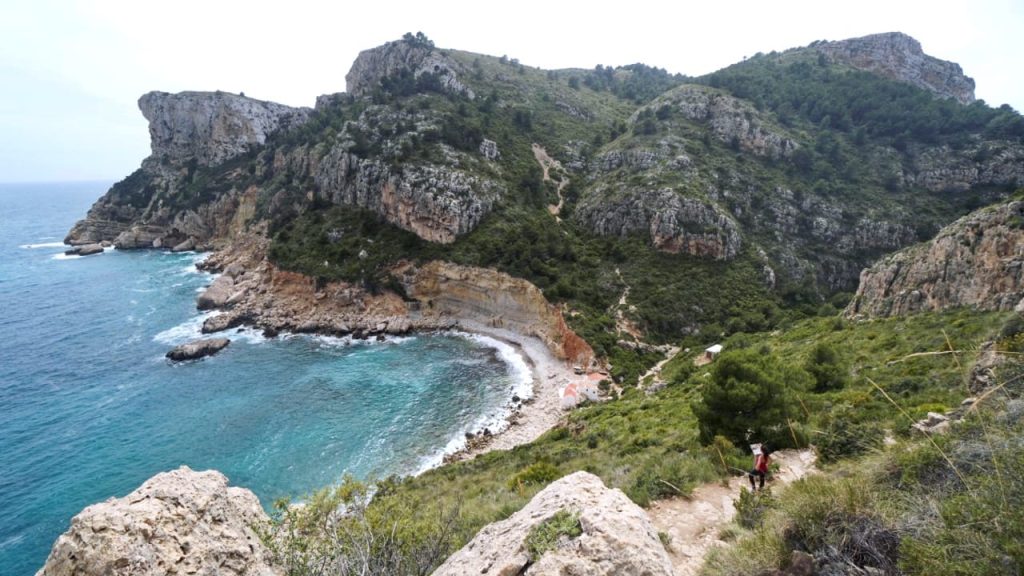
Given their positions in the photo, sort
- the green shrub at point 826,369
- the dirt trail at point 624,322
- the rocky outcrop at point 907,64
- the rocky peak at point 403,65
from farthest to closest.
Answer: the rocky outcrop at point 907,64 → the rocky peak at point 403,65 → the dirt trail at point 624,322 → the green shrub at point 826,369

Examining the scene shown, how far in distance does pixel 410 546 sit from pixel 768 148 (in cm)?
6463

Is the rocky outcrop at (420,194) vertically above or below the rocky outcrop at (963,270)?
above

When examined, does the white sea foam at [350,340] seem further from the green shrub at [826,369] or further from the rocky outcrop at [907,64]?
the rocky outcrop at [907,64]

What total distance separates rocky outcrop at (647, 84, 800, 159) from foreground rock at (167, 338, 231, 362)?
205ft

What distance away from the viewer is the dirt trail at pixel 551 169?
5634cm

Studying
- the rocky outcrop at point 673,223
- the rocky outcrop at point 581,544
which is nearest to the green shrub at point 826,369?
the rocky outcrop at point 581,544

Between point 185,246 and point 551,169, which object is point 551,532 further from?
point 185,246

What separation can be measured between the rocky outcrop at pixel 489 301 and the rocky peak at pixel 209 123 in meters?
63.4

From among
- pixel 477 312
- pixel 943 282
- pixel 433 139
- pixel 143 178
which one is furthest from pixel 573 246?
pixel 143 178

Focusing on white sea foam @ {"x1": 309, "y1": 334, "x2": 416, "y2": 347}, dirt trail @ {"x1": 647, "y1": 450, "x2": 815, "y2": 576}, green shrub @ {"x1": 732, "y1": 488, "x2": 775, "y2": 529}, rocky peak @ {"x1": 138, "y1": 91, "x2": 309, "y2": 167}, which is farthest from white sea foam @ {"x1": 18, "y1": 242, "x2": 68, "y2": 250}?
green shrub @ {"x1": 732, "y1": 488, "x2": 775, "y2": 529}

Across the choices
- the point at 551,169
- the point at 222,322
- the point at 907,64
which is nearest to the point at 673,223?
the point at 551,169

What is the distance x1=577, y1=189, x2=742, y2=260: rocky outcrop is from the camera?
145 ft

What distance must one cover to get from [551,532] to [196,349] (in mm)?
46257

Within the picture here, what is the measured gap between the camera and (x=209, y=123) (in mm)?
89750
